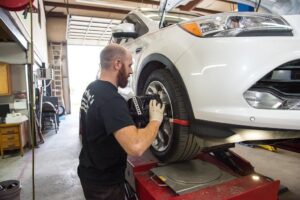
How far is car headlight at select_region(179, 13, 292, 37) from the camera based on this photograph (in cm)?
112

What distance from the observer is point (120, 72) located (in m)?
1.45

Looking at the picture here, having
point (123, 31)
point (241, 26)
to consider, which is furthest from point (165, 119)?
point (123, 31)

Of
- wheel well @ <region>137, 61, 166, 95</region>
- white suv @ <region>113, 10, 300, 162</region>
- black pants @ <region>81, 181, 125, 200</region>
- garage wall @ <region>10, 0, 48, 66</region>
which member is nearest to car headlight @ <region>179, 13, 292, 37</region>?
white suv @ <region>113, 10, 300, 162</region>

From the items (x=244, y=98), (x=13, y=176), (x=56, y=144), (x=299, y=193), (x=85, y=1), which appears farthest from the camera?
(x=85, y=1)

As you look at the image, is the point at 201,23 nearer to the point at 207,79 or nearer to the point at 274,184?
the point at 207,79

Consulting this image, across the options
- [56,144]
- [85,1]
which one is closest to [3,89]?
[56,144]

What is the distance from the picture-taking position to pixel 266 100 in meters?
1.09

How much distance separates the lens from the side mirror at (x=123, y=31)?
1985 millimetres

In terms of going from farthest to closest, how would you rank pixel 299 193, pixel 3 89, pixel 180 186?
pixel 3 89, pixel 299 193, pixel 180 186

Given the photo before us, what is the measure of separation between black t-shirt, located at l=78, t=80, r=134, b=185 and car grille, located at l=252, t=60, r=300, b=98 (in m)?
0.67

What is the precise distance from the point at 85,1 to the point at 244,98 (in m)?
6.60

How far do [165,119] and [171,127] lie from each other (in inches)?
3.8

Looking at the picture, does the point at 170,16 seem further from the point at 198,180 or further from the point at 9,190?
the point at 9,190

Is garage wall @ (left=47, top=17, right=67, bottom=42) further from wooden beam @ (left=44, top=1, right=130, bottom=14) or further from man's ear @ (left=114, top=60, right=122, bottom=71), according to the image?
man's ear @ (left=114, top=60, right=122, bottom=71)
